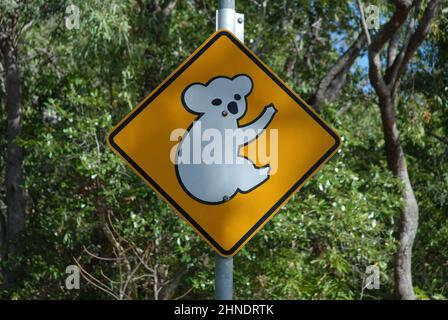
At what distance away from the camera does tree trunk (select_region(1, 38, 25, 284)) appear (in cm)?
1289

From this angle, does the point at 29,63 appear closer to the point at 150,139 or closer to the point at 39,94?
the point at 39,94

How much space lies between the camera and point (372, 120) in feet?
52.6

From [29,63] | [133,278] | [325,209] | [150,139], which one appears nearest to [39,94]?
[29,63]

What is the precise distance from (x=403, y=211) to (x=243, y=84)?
7.81 meters

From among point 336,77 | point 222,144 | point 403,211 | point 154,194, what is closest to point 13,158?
point 154,194

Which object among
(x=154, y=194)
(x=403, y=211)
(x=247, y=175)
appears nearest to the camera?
(x=247, y=175)

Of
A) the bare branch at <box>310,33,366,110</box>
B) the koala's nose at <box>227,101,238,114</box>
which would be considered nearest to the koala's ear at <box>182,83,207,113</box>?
the koala's nose at <box>227,101,238,114</box>

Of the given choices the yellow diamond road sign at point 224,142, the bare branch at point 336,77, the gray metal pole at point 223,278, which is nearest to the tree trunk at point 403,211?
the bare branch at point 336,77

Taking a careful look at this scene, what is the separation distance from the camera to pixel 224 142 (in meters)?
3.80

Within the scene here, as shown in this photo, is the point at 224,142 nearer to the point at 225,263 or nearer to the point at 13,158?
the point at 225,263

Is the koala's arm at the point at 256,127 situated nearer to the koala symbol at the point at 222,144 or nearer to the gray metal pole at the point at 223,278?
the koala symbol at the point at 222,144

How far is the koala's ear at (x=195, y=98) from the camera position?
387 centimetres

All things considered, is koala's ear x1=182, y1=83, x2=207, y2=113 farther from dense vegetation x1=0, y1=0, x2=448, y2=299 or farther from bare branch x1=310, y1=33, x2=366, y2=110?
bare branch x1=310, y1=33, x2=366, y2=110

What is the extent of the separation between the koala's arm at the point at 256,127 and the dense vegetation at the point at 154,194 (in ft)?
18.9
